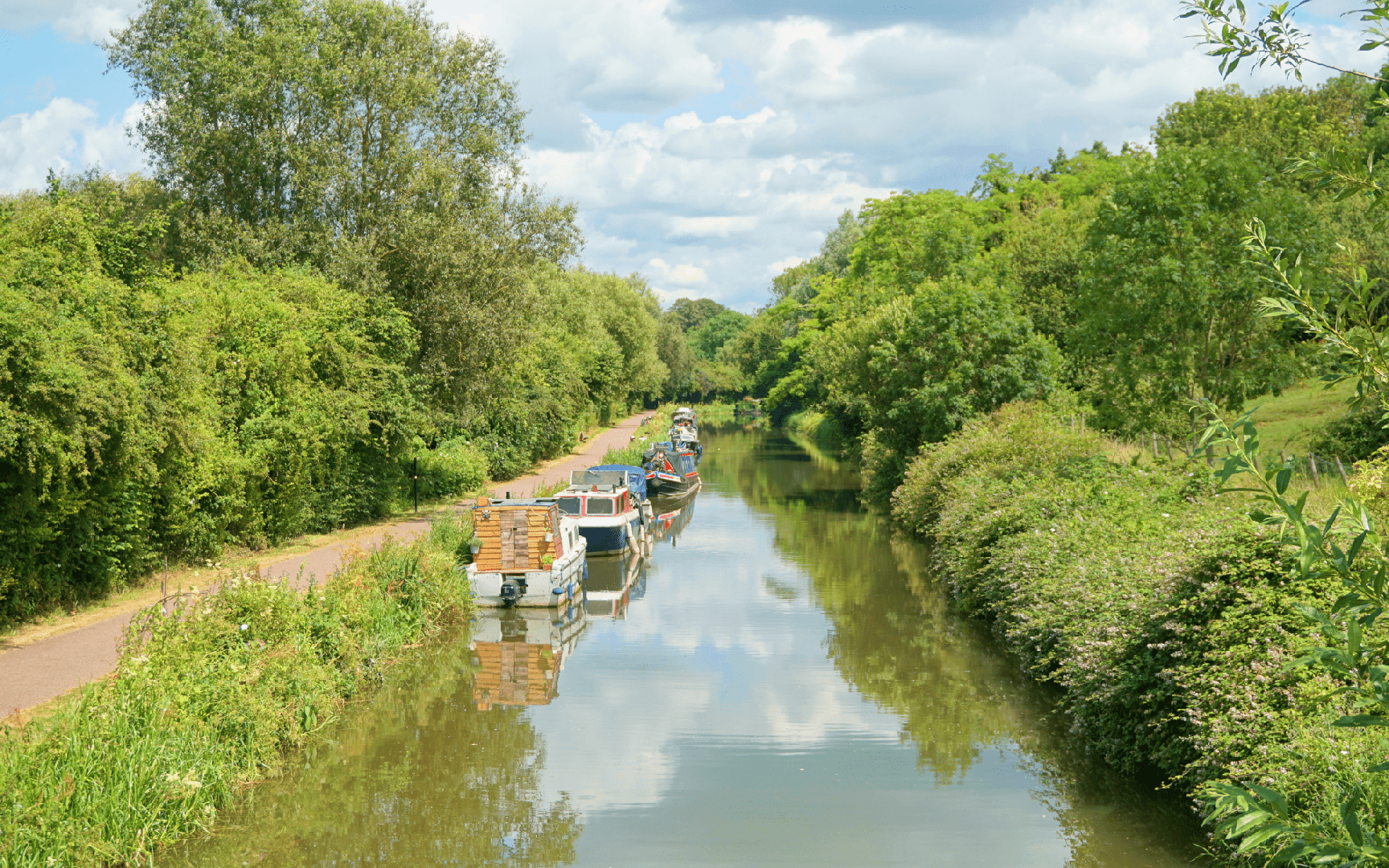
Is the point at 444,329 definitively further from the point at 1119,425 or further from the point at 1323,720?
the point at 1323,720

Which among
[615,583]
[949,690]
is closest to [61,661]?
[949,690]

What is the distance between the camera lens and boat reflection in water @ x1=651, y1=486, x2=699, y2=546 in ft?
94.2

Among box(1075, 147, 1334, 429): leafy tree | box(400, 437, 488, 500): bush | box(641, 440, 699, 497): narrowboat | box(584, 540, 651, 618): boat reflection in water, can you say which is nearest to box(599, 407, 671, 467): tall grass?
box(641, 440, 699, 497): narrowboat

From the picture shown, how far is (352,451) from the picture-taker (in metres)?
21.6

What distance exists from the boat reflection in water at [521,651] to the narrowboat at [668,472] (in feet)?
47.9

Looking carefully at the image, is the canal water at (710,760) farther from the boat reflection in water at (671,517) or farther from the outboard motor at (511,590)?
the boat reflection in water at (671,517)

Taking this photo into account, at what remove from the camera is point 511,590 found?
57.1 feet

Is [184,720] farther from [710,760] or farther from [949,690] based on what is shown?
[949,690]

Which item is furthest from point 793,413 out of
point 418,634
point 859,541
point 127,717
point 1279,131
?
point 127,717

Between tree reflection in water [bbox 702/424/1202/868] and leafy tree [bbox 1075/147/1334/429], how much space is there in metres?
6.17

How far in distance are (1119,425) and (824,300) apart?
4510 cm

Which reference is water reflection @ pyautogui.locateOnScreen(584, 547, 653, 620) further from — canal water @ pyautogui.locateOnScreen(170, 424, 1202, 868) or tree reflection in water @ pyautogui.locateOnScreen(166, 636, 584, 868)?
tree reflection in water @ pyautogui.locateOnScreen(166, 636, 584, 868)

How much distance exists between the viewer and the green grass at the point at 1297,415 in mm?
26656

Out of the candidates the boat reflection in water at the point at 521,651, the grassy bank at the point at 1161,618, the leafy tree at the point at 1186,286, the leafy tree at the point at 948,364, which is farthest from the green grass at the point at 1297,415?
the boat reflection in water at the point at 521,651
